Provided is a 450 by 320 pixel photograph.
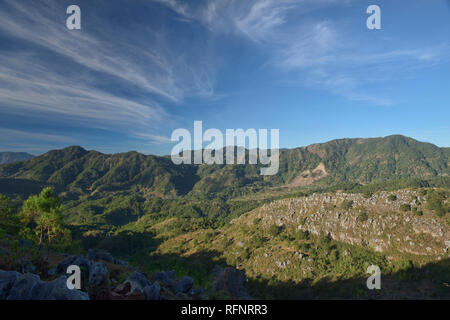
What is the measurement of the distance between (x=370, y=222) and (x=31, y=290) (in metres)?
117

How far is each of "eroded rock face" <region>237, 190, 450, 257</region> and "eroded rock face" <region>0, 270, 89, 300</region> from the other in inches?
3972

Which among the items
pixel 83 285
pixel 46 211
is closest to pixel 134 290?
pixel 83 285

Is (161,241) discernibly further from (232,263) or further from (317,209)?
(317,209)

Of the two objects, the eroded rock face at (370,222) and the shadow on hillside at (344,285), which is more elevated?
the eroded rock face at (370,222)

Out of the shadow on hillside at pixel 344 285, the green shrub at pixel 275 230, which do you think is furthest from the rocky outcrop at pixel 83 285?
the green shrub at pixel 275 230

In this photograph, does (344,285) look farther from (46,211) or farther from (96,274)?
(46,211)

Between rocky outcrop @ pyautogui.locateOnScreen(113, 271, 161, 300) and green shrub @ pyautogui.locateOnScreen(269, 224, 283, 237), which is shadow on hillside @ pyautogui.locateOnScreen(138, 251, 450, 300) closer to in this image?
green shrub @ pyautogui.locateOnScreen(269, 224, 283, 237)

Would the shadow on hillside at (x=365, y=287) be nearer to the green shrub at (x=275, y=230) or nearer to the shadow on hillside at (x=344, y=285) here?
the shadow on hillside at (x=344, y=285)

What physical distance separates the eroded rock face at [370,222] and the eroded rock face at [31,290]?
100893mm

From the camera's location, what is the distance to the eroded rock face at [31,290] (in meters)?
15.4

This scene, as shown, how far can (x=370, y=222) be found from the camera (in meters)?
94.5

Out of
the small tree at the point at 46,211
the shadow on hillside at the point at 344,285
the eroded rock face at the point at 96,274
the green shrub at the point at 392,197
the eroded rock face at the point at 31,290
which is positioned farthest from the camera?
the green shrub at the point at 392,197

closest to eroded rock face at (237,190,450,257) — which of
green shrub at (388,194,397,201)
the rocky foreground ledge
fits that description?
green shrub at (388,194,397,201)
